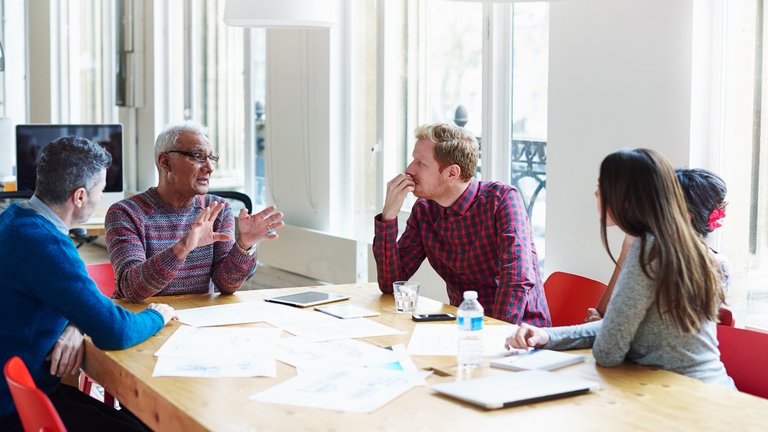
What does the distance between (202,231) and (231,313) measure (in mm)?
283

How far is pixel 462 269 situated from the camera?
310cm

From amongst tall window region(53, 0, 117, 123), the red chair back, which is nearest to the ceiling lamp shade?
the red chair back

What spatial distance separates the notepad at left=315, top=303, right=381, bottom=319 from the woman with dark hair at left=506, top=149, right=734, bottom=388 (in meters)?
0.85

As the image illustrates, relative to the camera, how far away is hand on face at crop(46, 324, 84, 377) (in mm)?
2381

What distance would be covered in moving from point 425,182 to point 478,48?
4.26ft

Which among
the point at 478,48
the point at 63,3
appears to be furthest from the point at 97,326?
the point at 63,3

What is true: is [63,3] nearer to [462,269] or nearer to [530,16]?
[530,16]

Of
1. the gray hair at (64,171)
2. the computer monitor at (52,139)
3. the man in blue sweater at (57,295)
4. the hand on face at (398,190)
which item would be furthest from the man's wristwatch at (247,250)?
the computer monitor at (52,139)

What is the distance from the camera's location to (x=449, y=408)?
6.01 feet

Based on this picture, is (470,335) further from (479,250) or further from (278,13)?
(278,13)

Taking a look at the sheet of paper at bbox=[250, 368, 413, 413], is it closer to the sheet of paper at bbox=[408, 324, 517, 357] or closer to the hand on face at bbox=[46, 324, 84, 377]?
the sheet of paper at bbox=[408, 324, 517, 357]

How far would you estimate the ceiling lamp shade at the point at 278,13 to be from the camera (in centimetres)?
342

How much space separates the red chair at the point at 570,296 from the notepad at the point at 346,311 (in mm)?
724

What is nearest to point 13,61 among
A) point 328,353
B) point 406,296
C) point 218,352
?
point 406,296
